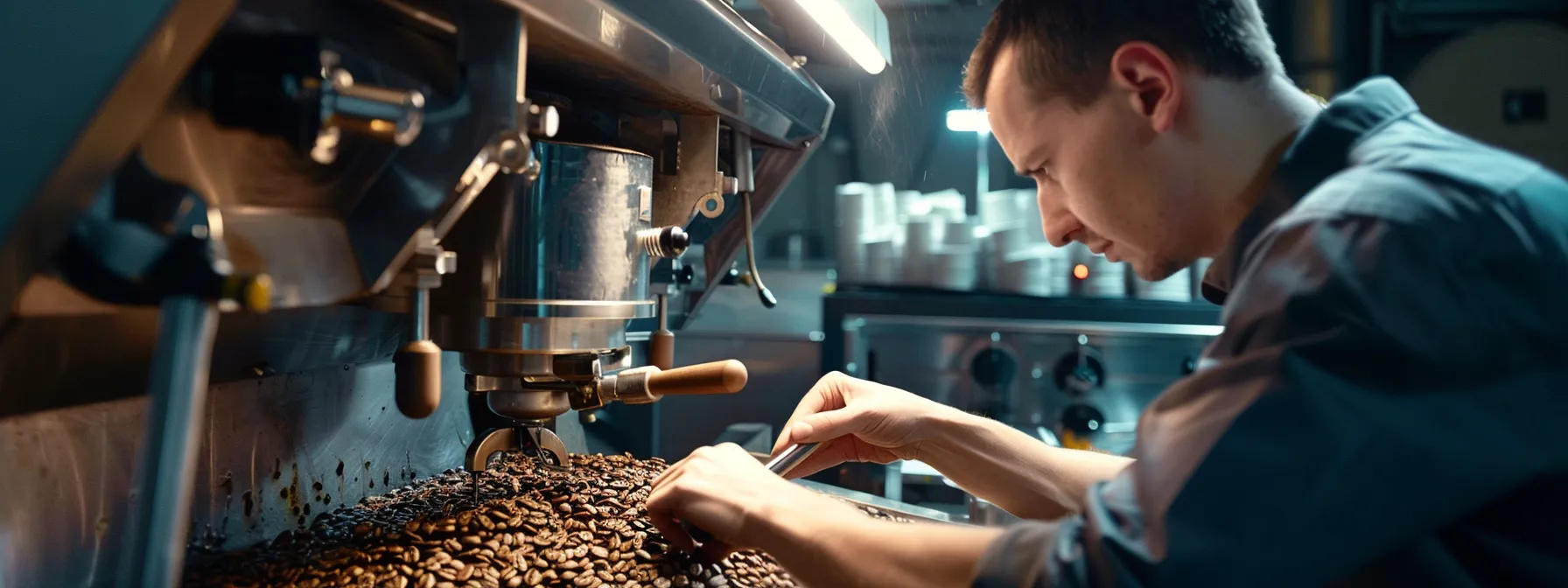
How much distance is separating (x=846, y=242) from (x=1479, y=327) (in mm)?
2197

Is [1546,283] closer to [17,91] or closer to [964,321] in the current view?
[17,91]

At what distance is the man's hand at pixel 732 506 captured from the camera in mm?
838

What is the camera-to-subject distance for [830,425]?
47.4 inches

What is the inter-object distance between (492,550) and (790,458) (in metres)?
0.39

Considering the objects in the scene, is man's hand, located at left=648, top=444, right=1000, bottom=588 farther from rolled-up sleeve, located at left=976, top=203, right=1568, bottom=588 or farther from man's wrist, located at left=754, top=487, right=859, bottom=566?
rolled-up sleeve, located at left=976, top=203, right=1568, bottom=588

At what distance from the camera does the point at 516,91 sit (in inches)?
28.6

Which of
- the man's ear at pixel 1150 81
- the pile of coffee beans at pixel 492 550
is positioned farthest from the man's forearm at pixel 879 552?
the man's ear at pixel 1150 81

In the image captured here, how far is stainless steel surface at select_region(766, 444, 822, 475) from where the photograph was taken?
113 centimetres

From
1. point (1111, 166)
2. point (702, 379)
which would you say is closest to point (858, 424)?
point (702, 379)

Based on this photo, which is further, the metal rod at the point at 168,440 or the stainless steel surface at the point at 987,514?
the stainless steel surface at the point at 987,514

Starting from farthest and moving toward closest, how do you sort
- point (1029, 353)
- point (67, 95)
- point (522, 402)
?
point (1029, 353) < point (522, 402) < point (67, 95)

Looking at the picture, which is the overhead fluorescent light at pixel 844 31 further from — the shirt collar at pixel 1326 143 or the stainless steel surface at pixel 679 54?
the shirt collar at pixel 1326 143

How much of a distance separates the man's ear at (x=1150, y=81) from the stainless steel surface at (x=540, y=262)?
498mm

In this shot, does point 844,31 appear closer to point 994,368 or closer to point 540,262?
point 540,262
